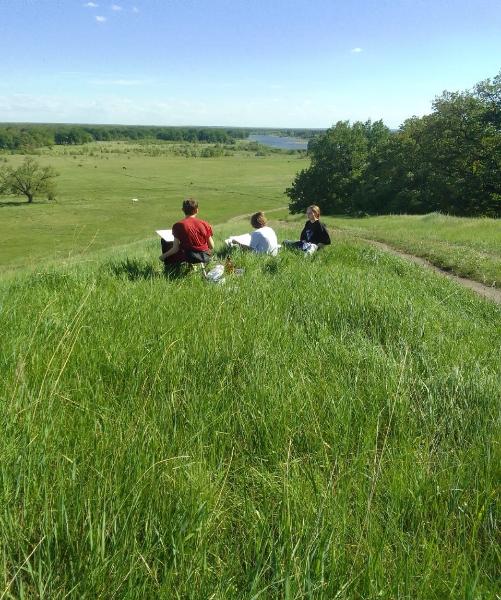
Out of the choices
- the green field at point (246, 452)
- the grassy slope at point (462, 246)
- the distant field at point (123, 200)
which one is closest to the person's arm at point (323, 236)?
the grassy slope at point (462, 246)

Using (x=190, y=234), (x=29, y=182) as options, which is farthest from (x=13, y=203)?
(x=190, y=234)

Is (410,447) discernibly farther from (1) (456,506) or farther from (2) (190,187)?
(2) (190,187)

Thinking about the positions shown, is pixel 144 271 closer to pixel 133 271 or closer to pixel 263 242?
pixel 133 271

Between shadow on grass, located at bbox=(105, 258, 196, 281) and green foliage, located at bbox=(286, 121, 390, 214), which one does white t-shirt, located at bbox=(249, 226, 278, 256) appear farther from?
green foliage, located at bbox=(286, 121, 390, 214)

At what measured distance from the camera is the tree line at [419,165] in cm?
4134

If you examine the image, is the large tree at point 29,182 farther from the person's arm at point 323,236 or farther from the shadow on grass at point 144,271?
the shadow on grass at point 144,271

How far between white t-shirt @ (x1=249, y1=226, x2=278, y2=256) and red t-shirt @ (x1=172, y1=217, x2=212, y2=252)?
178cm

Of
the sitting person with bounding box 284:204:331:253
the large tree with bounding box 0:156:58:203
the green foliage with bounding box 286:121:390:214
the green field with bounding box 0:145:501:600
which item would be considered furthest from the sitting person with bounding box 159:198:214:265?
the large tree with bounding box 0:156:58:203

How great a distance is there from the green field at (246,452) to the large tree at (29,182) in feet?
258

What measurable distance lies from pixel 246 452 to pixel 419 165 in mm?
51762

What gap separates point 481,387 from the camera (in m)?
2.74

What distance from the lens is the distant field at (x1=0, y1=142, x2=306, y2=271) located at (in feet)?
151

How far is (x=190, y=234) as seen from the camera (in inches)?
277

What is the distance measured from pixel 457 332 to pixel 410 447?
2.35m
